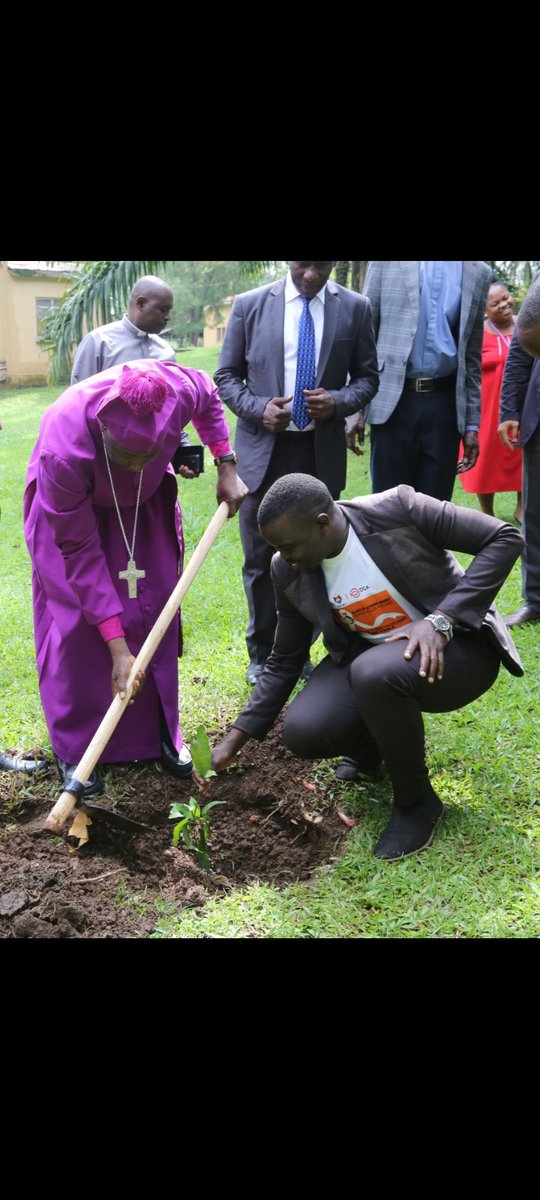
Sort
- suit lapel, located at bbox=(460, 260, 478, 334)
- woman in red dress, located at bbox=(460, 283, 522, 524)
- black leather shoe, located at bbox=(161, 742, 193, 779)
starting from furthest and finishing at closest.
Answer: woman in red dress, located at bbox=(460, 283, 522, 524), suit lapel, located at bbox=(460, 260, 478, 334), black leather shoe, located at bbox=(161, 742, 193, 779)

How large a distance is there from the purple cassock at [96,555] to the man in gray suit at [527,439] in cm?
197

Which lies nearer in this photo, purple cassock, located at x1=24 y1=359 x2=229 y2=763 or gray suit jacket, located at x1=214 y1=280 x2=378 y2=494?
purple cassock, located at x1=24 y1=359 x2=229 y2=763

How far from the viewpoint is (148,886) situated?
3281mm

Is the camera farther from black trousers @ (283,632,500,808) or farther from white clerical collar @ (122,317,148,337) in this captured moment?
black trousers @ (283,632,500,808)

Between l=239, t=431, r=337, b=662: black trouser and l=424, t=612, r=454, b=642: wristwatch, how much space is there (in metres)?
1.46

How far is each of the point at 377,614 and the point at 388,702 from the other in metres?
0.36

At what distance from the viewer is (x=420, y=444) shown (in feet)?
16.3

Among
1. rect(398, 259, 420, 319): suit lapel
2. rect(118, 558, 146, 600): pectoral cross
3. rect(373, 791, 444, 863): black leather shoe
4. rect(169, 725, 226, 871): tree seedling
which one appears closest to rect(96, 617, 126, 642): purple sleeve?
rect(118, 558, 146, 600): pectoral cross

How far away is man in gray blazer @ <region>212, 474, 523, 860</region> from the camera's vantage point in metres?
3.14

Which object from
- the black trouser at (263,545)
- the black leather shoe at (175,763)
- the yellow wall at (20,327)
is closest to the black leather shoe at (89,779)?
the black leather shoe at (175,763)

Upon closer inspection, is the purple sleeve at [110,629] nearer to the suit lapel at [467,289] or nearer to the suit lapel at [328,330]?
the suit lapel at [328,330]

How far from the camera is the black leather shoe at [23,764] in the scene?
3.95m

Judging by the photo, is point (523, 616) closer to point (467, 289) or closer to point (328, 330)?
point (467, 289)

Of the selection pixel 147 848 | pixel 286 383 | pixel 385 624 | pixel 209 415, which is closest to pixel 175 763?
pixel 147 848
